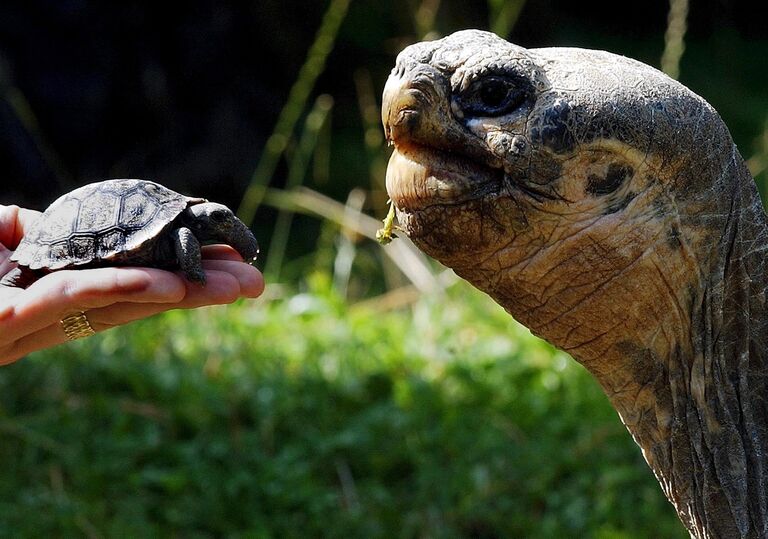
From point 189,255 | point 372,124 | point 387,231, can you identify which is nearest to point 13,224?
point 189,255

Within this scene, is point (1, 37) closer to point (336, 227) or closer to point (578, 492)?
point (336, 227)

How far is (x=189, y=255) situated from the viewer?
191cm

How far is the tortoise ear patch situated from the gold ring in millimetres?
919

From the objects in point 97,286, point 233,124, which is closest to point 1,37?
point 233,124

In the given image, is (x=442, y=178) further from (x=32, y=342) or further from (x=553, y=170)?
(x=32, y=342)

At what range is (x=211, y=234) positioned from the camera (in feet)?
6.68

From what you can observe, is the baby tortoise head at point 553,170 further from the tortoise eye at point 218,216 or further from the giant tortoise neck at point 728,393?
the tortoise eye at point 218,216

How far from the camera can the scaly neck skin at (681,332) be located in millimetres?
1508

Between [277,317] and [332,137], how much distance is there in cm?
273

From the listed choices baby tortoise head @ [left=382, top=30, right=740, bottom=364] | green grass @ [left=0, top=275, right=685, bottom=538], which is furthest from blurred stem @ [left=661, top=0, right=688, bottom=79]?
baby tortoise head @ [left=382, top=30, right=740, bottom=364]

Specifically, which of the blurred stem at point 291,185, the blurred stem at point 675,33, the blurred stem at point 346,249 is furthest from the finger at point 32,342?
the blurred stem at point 346,249

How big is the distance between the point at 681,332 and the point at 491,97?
0.44m

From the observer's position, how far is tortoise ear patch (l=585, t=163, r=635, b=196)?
146 cm

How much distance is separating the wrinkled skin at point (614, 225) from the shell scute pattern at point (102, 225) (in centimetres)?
64
